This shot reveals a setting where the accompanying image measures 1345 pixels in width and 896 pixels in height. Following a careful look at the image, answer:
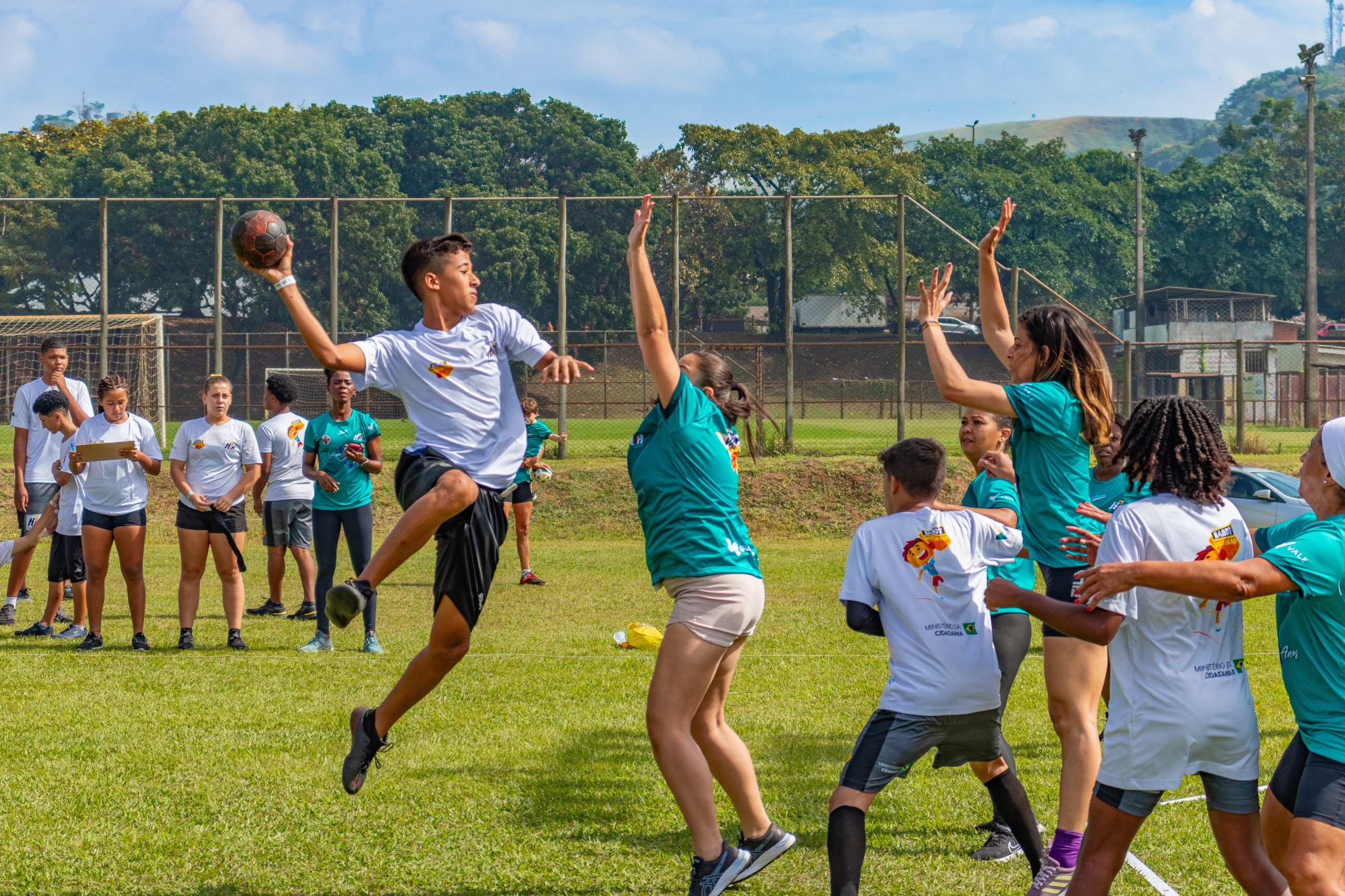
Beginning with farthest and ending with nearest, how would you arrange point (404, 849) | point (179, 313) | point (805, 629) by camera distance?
point (179, 313) < point (805, 629) < point (404, 849)

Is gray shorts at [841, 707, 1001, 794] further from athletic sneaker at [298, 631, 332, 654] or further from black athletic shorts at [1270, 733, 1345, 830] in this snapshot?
athletic sneaker at [298, 631, 332, 654]

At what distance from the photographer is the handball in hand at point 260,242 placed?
514 centimetres

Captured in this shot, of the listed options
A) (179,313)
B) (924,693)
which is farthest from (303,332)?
(179,313)

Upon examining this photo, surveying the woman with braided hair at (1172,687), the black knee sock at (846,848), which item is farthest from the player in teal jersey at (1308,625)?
the black knee sock at (846,848)

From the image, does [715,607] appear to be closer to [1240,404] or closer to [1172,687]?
[1172,687]

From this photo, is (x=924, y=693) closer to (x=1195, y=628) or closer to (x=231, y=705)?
(x=1195, y=628)

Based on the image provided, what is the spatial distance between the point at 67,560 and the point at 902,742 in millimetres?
8873

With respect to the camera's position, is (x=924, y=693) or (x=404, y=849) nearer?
(x=924, y=693)

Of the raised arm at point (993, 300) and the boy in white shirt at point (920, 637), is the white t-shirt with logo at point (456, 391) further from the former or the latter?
the raised arm at point (993, 300)

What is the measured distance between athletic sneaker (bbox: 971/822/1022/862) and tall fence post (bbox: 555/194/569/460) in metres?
17.9

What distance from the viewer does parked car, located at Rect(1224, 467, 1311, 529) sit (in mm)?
17125

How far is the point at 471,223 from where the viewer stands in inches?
1021

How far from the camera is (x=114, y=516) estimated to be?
1002 cm

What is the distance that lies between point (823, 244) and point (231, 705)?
64.8ft
